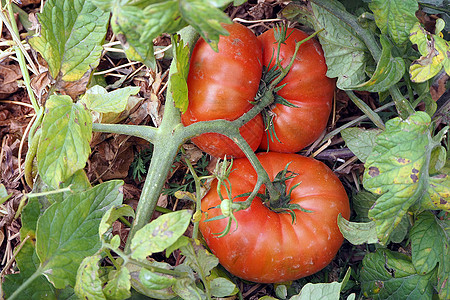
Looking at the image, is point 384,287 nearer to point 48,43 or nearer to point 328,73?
point 328,73

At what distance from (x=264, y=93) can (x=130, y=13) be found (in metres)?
0.58

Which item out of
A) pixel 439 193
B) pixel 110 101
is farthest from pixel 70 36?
pixel 439 193

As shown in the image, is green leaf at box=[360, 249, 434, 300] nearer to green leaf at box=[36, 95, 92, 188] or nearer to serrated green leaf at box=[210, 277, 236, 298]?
serrated green leaf at box=[210, 277, 236, 298]

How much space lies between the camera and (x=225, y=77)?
121cm

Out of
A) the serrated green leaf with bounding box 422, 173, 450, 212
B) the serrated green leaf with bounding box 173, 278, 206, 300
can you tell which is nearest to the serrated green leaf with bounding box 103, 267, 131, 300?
the serrated green leaf with bounding box 173, 278, 206, 300

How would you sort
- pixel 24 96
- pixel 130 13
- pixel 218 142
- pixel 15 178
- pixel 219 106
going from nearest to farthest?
pixel 130 13 → pixel 219 106 → pixel 218 142 → pixel 15 178 → pixel 24 96

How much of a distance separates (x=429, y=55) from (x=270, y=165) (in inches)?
22.6

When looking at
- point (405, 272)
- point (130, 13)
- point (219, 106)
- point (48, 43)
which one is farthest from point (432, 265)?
point (48, 43)

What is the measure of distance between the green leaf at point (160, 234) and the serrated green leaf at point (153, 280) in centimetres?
6

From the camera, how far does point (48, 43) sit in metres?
1.24

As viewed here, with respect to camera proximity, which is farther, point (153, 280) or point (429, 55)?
point (429, 55)

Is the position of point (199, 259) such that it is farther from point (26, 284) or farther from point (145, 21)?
point (145, 21)

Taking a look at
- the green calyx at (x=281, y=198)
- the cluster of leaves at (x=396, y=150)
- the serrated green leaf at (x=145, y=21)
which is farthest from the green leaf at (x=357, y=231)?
the serrated green leaf at (x=145, y=21)

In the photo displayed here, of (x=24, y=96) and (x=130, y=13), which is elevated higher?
(x=130, y=13)
